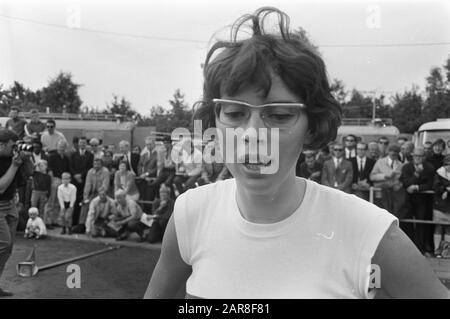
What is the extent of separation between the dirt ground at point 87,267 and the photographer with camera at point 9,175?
0.58ft

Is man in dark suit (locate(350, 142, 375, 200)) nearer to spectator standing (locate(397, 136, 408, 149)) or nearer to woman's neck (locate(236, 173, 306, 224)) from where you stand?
spectator standing (locate(397, 136, 408, 149))

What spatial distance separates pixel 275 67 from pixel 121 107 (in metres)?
0.67

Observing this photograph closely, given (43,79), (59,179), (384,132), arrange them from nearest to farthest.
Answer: (43,79)
(384,132)
(59,179)

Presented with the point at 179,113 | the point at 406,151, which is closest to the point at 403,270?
the point at 179,113

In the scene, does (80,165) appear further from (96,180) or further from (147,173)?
(147,173)

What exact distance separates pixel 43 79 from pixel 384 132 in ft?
7.69

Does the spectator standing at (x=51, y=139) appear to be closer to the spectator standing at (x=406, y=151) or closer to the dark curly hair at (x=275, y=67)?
the spectator standing at (x=406, y=151)

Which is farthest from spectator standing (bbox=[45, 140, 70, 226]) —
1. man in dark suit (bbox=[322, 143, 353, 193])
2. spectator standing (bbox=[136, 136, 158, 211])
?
man in dark suit (bbox=[322, 143, 353, 193])

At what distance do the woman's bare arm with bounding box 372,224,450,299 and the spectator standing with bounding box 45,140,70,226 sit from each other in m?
2.87

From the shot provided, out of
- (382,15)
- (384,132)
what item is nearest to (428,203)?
(384,132)

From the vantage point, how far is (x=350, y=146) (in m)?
2.83
